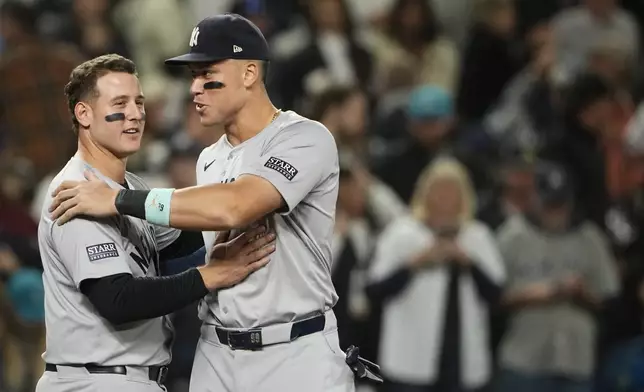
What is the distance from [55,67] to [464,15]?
144 inches

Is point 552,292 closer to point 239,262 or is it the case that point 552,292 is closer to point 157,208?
point 239,262

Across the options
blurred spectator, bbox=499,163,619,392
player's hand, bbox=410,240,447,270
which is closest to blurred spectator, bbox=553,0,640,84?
blurred spectator, bbox=499,163,619,392

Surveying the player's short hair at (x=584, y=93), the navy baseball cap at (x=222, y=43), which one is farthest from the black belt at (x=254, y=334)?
the player's short hair at (x=584, y=93)

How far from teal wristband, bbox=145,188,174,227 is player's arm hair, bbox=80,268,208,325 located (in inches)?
9.1

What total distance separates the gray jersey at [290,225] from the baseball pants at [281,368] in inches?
4.2

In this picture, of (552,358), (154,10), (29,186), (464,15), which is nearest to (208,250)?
(552,358)

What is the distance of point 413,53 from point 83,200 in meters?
6.10

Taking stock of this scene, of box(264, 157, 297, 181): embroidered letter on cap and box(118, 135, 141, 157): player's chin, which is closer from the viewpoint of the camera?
box(264, 157, 297, 181): embroidered letter on cap

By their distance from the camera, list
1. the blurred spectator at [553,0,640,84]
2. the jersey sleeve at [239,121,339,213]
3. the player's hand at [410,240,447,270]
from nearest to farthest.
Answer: the jersey sleeve at [239,121,339,213] < the player's hand at [410,240,447,270] < the blurred spectator at [553,0,640,84]

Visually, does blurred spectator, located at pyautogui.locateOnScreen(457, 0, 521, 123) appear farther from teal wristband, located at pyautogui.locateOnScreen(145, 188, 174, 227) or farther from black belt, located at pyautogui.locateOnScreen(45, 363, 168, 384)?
teal wristband, located at pyautogui.locateOnScreen(145, 188, 174, 227)

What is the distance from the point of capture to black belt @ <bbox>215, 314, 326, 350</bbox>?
4.71 m

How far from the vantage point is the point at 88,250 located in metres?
4.53

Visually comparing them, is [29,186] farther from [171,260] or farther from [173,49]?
[171,260]

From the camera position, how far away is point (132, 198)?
453cm
